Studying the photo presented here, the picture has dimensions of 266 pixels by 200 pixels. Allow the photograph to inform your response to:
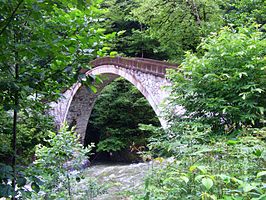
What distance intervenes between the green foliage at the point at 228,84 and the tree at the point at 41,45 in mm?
1540

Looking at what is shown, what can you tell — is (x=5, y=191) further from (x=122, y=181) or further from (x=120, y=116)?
(x=120, y=116)

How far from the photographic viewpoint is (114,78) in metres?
11.0

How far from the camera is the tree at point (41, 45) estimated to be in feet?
4.19

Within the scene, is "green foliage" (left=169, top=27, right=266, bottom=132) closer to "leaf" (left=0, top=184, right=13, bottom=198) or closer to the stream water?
the stream water

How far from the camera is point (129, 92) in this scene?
12875 mm

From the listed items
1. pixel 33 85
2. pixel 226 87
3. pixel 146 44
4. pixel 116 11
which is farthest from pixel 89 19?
pixel 116 11

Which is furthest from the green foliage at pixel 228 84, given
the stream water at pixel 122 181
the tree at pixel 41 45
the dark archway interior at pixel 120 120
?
the dark archway interior at pixel 120 120

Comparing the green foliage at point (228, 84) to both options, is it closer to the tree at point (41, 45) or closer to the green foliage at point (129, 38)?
the tree at point (41, 45)

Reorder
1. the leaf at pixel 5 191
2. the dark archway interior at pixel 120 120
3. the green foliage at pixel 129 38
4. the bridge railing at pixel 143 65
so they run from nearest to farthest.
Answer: the leaf at pixel 5 191
the bridge railing at pixel 143 65
the dark archway interior at pixel 120 120
the green foliage at pixel 129 38

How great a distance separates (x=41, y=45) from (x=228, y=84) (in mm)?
2065

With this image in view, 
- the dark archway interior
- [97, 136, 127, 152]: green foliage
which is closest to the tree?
the dark archway interior

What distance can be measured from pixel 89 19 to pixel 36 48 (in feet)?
1.38


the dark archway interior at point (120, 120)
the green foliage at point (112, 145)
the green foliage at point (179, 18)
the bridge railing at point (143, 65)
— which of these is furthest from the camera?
the dark archway interior at point (120, 120)

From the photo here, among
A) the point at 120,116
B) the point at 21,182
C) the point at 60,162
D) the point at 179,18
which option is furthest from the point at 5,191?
the point at 120,116
